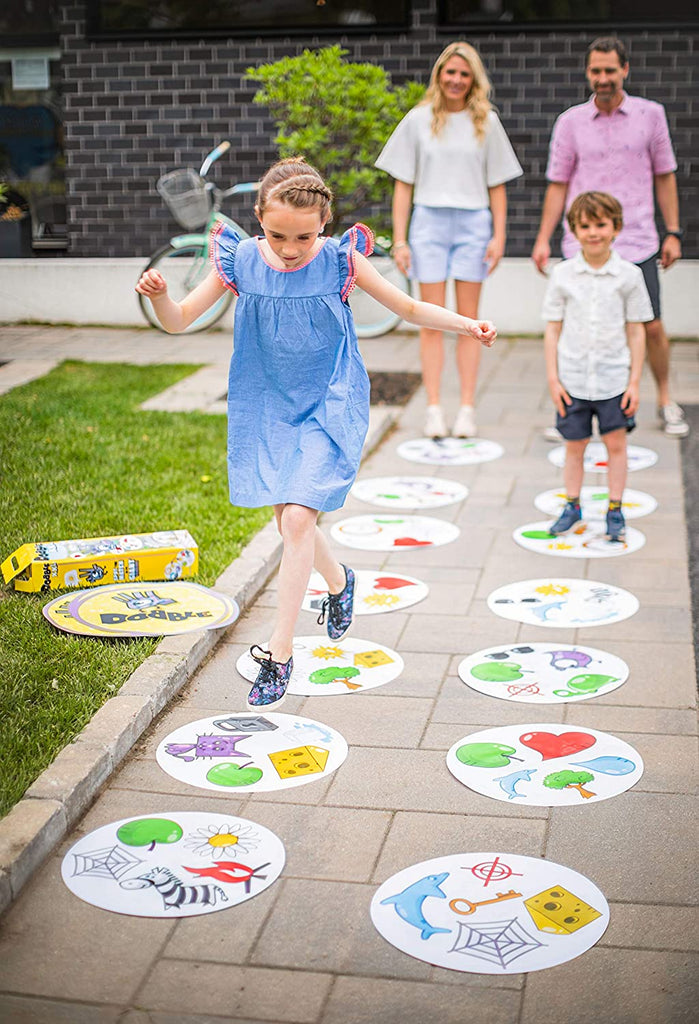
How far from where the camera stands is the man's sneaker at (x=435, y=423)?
7.67 metres

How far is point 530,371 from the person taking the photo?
9664 millimetres

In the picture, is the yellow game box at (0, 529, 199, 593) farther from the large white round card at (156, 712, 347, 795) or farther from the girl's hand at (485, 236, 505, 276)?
the girl's hand at (485, 236, 505, 276)

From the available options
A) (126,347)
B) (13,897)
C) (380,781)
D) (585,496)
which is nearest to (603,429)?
(585,496)

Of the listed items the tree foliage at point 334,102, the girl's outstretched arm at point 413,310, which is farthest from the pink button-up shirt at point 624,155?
the girl's outstretched arm at point 413,310

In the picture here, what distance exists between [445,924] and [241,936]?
0.47 meters

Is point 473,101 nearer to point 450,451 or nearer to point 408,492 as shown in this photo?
point 450,451

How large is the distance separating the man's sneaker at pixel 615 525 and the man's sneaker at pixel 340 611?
1.67 metres

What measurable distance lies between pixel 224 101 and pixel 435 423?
4875 millimetres

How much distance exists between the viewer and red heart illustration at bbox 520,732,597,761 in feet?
12.6

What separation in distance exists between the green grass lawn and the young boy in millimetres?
1534

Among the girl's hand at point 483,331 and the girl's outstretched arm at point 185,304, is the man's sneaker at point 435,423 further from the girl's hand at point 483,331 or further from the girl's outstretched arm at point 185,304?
the girl's outstretched arm at point 185,304

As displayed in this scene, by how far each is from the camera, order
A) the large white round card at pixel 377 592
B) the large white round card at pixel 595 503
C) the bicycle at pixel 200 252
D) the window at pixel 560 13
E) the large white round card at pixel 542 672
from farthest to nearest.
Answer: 1. the bicycle at pixel 200 252
2. the window at pixel 560 13
3. the large white round card at pixel 595 503
4. the large white round card at pixel 377 592
5. the large white round card at pixel 542 672

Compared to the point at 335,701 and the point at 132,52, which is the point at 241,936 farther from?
the point at 132,52

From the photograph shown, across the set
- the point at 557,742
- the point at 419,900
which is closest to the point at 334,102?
the point at 557,742
